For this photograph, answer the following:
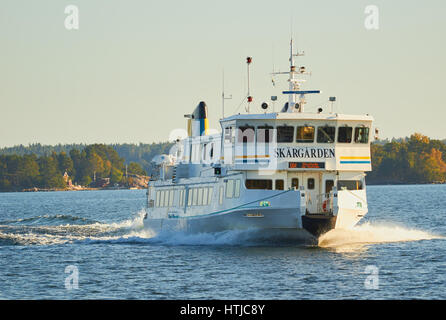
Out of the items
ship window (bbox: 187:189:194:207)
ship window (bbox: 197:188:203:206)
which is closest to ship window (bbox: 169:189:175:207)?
ship window (bbox: 187:189:194:207)

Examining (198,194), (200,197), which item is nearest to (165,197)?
(198,194)

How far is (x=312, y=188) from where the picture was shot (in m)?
40.6

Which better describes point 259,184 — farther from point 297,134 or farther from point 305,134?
point 305,134

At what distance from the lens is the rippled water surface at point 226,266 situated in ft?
101

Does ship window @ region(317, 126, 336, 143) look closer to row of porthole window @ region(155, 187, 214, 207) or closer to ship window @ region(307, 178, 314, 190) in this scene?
ship window @ region(307, 178, 314, 190)

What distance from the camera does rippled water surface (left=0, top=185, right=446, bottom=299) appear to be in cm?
3083

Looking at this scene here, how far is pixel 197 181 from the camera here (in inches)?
1789

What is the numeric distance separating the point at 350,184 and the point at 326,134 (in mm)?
2754

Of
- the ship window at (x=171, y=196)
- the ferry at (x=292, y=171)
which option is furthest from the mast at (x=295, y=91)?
the ship window at (x=171, y=196)

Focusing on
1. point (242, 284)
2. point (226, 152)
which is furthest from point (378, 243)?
point (242, 284)

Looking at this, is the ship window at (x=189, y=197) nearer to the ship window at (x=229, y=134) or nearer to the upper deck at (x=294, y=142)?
the ship window at (x=229, y=134)

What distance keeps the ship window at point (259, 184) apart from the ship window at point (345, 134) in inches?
159
